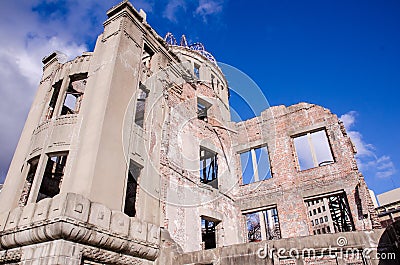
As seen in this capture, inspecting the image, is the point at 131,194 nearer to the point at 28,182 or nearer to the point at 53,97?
the point at 28,182

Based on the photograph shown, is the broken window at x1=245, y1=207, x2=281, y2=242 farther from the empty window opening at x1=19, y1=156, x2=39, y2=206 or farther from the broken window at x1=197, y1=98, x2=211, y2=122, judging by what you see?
the empty window opening at x1=19, y1=156, x2=39, y2=206

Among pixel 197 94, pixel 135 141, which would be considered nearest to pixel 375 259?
pixel 135 141

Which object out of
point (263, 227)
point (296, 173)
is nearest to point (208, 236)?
point (263, 227)

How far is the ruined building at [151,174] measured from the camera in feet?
23.8

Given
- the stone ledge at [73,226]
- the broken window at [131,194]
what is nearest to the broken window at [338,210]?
the broken window at [131,194]

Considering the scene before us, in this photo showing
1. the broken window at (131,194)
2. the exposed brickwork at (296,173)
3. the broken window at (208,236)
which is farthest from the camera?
the broken window at (208,236)

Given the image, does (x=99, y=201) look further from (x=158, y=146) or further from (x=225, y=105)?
(x=225, y=105)

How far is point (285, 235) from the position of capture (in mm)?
12750

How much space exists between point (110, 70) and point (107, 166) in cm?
374

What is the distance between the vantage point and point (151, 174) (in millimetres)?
10508

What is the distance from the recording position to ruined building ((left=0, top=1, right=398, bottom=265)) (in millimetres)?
7254

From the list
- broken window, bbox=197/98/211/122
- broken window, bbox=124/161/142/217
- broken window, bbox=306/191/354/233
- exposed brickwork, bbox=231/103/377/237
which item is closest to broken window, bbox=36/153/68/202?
broken window, bbox=124/161/142/217

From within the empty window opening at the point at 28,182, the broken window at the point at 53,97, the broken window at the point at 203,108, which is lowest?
the empty window opening at the point at 28,182

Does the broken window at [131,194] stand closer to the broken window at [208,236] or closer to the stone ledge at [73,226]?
the stone ledge at [73,226]
